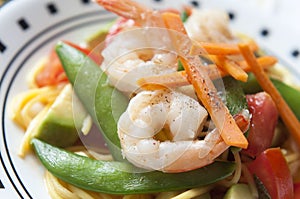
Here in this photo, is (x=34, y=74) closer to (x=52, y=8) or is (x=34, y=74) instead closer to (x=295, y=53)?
(x=52, y=8)

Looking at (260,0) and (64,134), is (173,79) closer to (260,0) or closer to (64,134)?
(64,134)

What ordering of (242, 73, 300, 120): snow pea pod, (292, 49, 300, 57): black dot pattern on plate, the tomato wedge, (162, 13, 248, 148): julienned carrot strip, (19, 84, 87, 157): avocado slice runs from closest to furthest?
1. (162, 13, 248, 148): julienned carrot strip
2. (19, 84, 87, 157): avocado slice
3. (242, 73, 300, 120): snow pea pod
4. the tomato wedge
5. (292, 49, 300, 57): black dot pattern on plate

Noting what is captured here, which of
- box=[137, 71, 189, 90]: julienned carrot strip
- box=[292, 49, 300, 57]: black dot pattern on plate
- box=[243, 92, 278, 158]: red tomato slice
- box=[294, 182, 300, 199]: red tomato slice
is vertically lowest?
box=[294, 182, 300, 199]: red tomato slice

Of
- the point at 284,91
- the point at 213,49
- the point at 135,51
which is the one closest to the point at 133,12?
the point at 135,51

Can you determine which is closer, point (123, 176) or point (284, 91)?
point (123, 176)

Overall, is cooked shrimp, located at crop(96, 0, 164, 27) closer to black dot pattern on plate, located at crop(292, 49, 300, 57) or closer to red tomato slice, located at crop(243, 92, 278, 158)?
red tomato slice, located at crop(243, 92, 278, 158)

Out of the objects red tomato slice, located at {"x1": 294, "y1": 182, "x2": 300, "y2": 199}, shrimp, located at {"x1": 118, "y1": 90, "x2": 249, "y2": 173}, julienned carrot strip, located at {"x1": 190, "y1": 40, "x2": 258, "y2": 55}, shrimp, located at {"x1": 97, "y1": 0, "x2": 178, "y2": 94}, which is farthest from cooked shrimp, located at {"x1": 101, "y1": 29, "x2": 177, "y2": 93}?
red tomato slice, located at {"x1": 294, "y1": 182, "x2": 300, "y2": 199}

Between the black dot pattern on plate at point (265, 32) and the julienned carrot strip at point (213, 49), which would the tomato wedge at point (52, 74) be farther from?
the black dot pattern on plate at point (265, 32)
